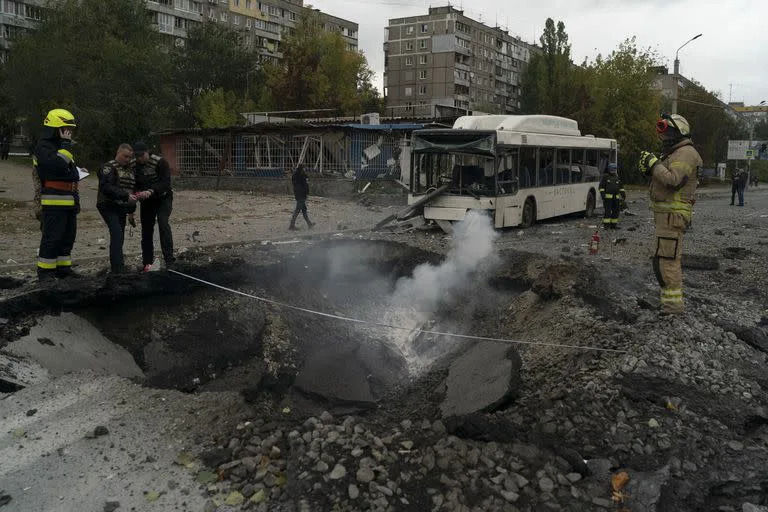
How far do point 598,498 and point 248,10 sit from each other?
76.7 meters

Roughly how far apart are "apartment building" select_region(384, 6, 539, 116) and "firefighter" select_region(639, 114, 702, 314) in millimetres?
66739

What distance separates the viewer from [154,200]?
7.93m

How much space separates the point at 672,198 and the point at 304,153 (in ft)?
71.1

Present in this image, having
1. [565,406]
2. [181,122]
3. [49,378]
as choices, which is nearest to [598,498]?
[565,406]

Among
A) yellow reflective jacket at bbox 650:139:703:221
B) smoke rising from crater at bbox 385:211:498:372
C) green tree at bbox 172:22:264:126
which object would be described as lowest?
smoke rising from crater at bbox 385:211:498:372

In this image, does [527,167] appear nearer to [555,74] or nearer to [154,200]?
[154,200]

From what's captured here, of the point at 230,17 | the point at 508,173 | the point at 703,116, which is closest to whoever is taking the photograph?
the point at 508,173

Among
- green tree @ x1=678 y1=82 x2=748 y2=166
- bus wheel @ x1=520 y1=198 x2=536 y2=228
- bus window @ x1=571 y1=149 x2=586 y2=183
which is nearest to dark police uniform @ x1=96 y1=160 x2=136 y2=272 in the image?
bus wheel @ x1=520 y1=198 x2=536 y2=228

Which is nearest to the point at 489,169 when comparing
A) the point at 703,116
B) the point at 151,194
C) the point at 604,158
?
the point at 151,194

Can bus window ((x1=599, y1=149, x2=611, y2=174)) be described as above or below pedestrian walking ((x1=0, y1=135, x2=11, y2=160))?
→ below

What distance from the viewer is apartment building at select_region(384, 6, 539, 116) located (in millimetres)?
75562

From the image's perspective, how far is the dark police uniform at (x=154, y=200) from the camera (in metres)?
7.80

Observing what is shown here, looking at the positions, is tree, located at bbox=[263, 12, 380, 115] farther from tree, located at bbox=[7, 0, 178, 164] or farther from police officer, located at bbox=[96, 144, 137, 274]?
police officer, located at bbox=[96, 144, 137, 274]

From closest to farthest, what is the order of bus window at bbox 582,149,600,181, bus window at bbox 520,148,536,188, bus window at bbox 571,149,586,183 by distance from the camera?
bus window at bbox 520,148,536,188, bus window at bbox 571,149,586,183, bus window at bbox 582,149,600,181
